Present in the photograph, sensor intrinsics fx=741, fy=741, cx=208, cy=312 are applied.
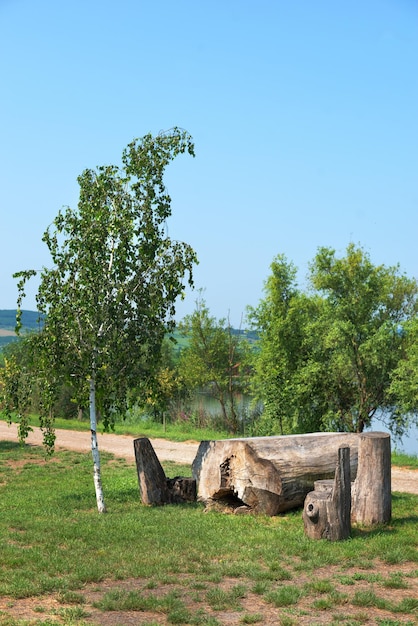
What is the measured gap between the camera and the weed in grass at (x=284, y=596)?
7969 millimetres

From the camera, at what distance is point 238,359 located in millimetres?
39562

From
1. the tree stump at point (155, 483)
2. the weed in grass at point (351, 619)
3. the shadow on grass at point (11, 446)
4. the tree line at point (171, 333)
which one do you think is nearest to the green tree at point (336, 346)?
the tree line at point (171, 333)

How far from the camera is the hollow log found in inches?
505

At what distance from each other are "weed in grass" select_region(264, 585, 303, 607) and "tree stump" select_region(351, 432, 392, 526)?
364 cm

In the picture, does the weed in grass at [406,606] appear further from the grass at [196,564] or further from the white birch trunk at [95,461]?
the white birch trunk at [95,461]

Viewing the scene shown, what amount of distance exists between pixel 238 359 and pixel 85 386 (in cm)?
2605

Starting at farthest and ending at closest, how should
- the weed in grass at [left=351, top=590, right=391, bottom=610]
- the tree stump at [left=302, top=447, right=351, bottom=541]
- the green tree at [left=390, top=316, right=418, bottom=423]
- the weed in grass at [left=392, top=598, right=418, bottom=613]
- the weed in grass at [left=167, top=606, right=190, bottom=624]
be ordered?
1. the green tree at [left=390, top=316, right=418, bottom=423]
2. the tree stump at [left=302, top=447, right=351, bottom=541]
3. the weed in grass at [left=351, top=590, right=391, bottom=610]
4. the weed in grass at [left=392, top=598, right=418, bottom=613]
5. the weed in grass at [left=167, top=606, right=190, bottom=624]

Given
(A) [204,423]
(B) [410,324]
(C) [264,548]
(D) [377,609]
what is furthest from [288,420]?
(D) [377,609]

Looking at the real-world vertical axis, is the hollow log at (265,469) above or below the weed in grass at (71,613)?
above

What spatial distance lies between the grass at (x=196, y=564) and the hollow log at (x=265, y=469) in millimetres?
375

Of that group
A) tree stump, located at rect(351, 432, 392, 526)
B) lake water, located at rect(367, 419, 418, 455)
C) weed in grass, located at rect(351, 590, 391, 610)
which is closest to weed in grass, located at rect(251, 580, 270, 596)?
weed in grass, located at rect(351, 590, 391, 610)

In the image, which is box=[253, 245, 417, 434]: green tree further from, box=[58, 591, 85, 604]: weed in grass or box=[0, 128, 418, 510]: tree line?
box=[58, 591, 85, 604]: weed in grass

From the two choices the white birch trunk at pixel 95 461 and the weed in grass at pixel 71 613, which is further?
the white birch trunk at pixel 95 461

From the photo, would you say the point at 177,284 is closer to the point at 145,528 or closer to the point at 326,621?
the point at 145,528
